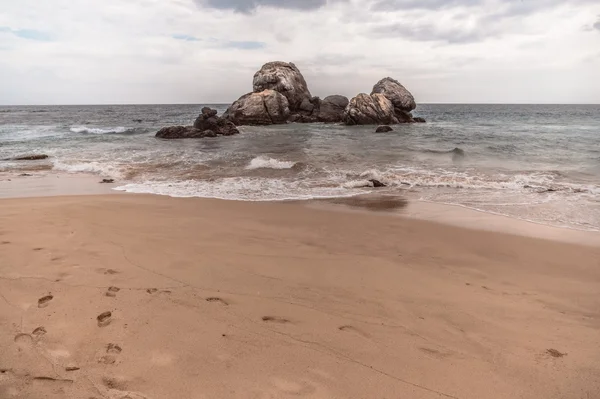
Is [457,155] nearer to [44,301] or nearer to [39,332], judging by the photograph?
[44,301]

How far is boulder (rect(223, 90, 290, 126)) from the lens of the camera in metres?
39.4

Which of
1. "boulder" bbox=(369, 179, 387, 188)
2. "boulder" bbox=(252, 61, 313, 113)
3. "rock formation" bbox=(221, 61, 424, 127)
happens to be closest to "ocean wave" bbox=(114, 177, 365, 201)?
"boulder" bbox=(369, 179, 387, 188)

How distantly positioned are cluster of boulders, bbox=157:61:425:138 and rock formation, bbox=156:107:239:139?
8272 millimetres

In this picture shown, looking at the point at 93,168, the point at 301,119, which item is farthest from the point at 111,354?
the point at 301,119

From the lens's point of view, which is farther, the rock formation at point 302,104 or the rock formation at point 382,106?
the rock formation at point 302,104

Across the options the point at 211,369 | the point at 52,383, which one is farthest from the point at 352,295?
the point at 52,383

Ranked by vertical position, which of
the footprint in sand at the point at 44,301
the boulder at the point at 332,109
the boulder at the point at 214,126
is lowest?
the footprint in sand at the point at 44,301

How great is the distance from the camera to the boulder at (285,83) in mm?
43125

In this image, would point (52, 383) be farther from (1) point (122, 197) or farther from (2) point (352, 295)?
(1) point (122, 197)

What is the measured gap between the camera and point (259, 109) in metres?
39.6

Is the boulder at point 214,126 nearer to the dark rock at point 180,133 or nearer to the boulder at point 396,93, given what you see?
the dark rock at point 180,133

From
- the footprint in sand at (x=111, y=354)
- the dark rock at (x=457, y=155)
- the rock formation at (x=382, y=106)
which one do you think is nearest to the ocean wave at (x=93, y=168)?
the footprint in sand at (x=111, y=354)

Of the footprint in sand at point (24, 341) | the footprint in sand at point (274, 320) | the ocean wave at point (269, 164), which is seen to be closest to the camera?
the footprint in sand at point (24, 341)

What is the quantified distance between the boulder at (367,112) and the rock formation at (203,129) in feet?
48.6
